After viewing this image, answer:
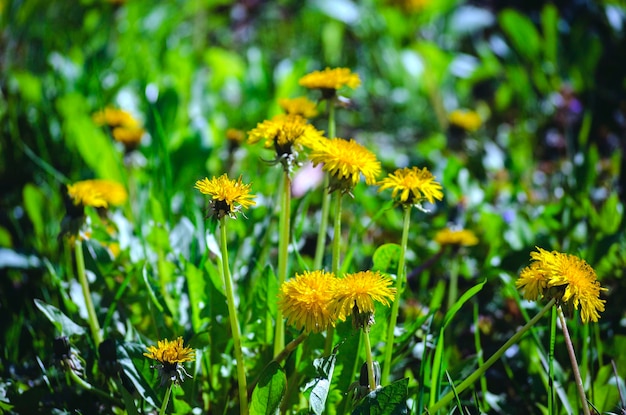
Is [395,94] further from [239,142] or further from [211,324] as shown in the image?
[211,324]

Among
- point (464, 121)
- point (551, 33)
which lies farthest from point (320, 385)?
point (551, 33)

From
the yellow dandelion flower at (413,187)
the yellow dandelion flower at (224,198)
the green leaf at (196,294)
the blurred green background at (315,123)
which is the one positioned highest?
the yellow dandelion flower at (224,198)

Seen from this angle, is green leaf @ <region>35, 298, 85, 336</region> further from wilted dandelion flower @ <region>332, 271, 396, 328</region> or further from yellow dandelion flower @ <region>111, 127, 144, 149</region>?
yellow dandelion flower @ <region>111, 127, 144, 149</region>

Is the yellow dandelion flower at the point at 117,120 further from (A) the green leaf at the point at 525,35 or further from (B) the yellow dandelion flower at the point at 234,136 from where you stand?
(A) the green leaf at the point at 525,35

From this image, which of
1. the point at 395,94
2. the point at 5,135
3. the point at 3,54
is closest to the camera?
the point at 5,135

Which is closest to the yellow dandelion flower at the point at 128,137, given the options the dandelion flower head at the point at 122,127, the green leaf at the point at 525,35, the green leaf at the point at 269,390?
the dandelion flower head at the point at 122,127

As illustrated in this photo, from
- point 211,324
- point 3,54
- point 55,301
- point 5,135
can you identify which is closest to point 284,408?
point 211,324
